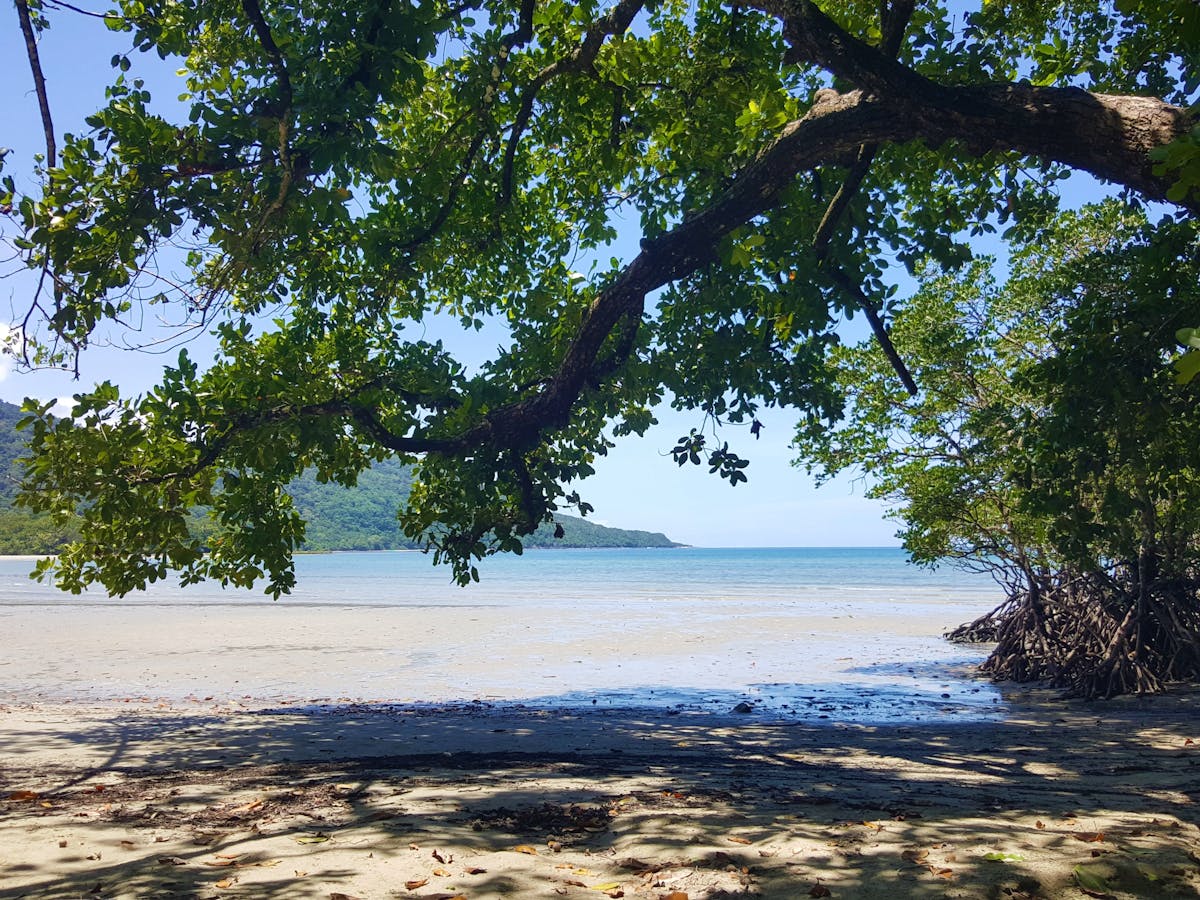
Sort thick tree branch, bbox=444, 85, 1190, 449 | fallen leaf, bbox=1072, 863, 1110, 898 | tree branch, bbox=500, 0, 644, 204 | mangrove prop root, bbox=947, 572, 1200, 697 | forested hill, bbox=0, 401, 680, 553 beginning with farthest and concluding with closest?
forested hill, bbox=0, 401, 680, 553 → mangrove prop root, bbox=947, 572, 1200, 697 → tree branch, bbox=500, 0, 644, 204 → thick tree branch, bbox=444, 85, 1190, 449 → fallen leaf, bbox=1072, 863, 1110, 898

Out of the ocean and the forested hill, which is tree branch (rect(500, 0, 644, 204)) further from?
the forested hill

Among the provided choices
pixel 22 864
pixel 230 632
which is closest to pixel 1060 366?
pixel 22 864

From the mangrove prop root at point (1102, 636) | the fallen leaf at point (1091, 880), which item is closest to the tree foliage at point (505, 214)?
the fallen leaf at point (1091, 880)

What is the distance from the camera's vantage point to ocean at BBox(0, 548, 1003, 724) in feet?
39.5

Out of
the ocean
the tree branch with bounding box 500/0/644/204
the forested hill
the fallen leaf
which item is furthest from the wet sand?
the forested hill

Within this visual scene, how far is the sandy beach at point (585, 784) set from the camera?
350 centimetres

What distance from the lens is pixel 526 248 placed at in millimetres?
10086

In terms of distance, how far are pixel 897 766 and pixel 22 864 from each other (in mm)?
5496

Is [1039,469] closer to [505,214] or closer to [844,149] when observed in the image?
[844,149]

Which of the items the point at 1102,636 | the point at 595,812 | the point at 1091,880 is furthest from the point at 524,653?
the point at 1091,880

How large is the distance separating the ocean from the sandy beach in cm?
14

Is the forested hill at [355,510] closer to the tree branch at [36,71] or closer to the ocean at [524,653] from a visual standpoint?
the ocean at [524,653]

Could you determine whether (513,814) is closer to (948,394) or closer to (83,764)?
(83,764)

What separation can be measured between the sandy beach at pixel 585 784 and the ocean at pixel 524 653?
0.46ft
